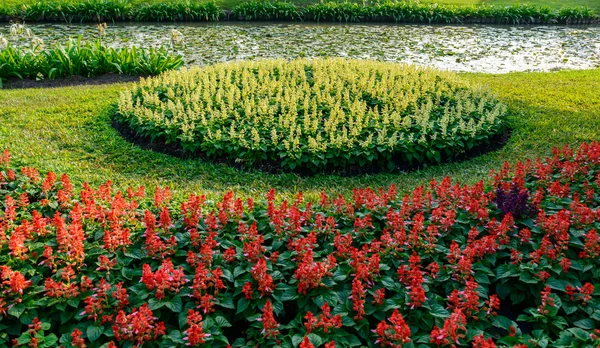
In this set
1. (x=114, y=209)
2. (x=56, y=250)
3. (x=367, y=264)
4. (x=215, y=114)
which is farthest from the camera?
(x=215, y=114)

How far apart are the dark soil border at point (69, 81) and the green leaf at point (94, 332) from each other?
7.92 meters

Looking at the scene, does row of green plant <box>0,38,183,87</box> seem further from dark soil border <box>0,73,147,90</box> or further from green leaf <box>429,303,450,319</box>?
green leaf <box>429,303,450,319</box>

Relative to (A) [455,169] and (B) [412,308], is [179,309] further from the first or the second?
(A) [455,169]

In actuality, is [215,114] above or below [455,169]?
above

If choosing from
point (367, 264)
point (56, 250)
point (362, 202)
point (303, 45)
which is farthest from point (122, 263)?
point (303, 45)

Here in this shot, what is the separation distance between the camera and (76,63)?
10922 mm

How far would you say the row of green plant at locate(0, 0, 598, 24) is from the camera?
18562mm

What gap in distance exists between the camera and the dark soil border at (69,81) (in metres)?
10.5

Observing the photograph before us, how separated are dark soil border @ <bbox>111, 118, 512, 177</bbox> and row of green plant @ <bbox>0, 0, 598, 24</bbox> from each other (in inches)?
475

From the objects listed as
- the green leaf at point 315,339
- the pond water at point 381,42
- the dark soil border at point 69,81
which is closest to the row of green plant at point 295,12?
the pond water at point 381,42

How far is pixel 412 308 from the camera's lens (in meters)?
3.64

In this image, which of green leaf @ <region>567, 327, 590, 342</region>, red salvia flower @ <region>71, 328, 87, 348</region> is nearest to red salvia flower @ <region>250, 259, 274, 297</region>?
red salvia flower @ <region>71, 328, 87, 348</region>

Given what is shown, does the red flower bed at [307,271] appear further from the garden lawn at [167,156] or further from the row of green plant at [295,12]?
the row of green plant at [295,12]

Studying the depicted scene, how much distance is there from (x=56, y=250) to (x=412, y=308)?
265 cm
